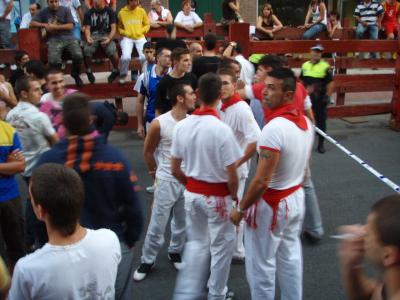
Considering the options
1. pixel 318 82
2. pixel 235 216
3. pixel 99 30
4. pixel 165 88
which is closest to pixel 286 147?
pixel 235 216

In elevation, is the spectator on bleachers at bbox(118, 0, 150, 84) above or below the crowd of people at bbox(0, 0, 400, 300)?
above

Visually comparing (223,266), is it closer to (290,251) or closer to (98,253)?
(290,251)

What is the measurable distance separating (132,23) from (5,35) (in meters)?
2.58

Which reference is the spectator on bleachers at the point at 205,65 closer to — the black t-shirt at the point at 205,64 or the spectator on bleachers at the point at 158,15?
the black t-shirt at the point at 205,64

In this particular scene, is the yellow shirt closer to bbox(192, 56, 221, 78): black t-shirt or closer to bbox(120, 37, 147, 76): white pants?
bbox(120, 37, 147, 76): white pants

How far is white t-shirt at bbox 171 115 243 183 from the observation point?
136 inches

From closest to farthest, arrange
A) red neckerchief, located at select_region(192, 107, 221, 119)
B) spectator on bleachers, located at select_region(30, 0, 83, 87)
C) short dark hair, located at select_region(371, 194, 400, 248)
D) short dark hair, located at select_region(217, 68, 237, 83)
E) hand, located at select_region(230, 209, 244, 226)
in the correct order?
short dark hair, located at select_region(371, 194, 400, 248), hand, located at select_region(230, 209, 244, 226), red neckerchief, located at select_region(192, 107, 221, 119), short dark hair, located at select_region(217, 68, 237, 83), spectator on bleachers, located at select_region(30, 0, 83, 87)

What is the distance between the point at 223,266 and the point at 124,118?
2.67 metres

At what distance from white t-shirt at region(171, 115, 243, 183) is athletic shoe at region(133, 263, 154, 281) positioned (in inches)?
50.2

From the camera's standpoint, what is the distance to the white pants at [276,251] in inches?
133

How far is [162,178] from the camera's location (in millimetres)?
4336

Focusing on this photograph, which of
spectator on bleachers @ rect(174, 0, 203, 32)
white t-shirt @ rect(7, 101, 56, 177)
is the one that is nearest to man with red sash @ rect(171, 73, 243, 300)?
white t-shirt @ rect(7, 101, 56, 177)

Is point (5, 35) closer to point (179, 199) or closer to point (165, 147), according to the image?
point (165, 147)

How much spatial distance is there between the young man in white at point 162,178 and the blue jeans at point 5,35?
613 centimetres
